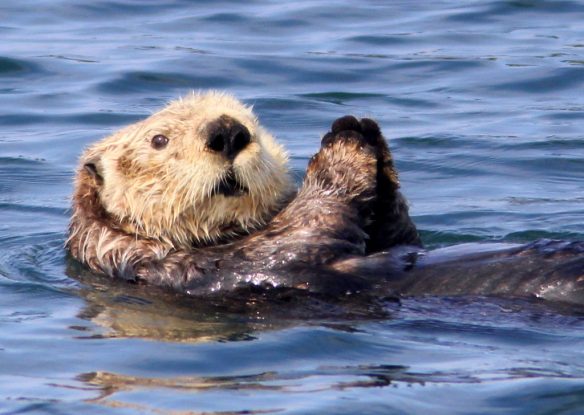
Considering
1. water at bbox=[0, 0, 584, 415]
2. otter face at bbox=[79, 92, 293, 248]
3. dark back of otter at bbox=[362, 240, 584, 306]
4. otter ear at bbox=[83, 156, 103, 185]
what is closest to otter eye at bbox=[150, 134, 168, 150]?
otter face at bbox=[79, 92, 293, 248]

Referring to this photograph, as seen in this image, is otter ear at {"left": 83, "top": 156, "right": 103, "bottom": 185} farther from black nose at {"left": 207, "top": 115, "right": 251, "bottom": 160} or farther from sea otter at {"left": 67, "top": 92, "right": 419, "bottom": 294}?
black nose at {"left": 207, "top": 115, "right": 251, "bottom": 160}

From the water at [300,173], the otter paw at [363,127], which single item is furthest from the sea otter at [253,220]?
the water at [300,173]

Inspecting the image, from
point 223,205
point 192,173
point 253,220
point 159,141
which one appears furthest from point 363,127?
point 159,141

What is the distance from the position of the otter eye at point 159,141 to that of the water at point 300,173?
2.42 feet

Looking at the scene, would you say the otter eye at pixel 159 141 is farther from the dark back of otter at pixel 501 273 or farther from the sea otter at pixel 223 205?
the dark back of otter at pixel 501 273

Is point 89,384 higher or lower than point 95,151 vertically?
lower

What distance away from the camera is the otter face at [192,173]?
6391 mm

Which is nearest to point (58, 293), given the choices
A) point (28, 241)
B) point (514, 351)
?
point (28, 241)

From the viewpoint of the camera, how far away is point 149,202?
6695 millimetres

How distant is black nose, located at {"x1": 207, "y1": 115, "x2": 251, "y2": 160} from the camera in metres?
6.30

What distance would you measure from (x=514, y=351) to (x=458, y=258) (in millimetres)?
912

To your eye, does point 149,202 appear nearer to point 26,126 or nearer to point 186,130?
point 186,130

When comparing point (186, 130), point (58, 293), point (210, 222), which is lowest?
point (58, 293)

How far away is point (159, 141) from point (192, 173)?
1.27ft
